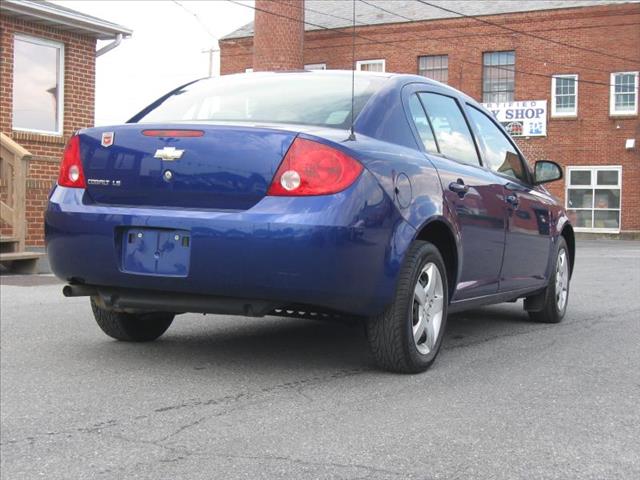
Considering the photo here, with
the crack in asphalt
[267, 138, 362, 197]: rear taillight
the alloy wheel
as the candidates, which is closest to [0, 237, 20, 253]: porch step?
the crack in asphalt

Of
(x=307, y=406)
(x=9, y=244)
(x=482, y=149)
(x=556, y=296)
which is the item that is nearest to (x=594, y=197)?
(x=9, y=244)

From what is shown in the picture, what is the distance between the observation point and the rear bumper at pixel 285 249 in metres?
4.05

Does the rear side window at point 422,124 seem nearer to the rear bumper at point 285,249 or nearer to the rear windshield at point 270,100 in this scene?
the rear windshield at point 270,100

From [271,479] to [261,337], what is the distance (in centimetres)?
279

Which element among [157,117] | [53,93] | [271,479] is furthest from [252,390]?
[53,93]

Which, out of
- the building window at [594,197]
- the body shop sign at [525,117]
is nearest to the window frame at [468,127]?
the building window at [594,197]

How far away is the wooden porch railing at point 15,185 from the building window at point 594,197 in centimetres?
2275

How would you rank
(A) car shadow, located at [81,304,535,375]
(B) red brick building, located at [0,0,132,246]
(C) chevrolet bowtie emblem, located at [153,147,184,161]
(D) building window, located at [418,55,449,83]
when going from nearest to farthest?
(C) chevrolet bowtie emblem, located at [153,147,184,161]
(A) car shadow, located at [81,304,535,375]
(B) red brick building, located at [0,0,132,246]
(D) building window, located at [418,55,449,83]

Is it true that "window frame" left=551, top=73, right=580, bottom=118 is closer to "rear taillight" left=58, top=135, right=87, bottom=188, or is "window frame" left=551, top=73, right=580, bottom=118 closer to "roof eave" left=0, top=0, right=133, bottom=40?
"roof eave" left=0, top=0, right=133, bottom=40

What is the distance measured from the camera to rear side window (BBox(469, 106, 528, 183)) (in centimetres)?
599

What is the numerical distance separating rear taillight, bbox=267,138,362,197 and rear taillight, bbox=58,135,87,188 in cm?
117

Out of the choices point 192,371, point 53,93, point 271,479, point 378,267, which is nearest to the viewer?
point 271,479

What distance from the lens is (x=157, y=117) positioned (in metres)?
5.18

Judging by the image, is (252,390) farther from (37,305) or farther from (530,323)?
(37,305)
